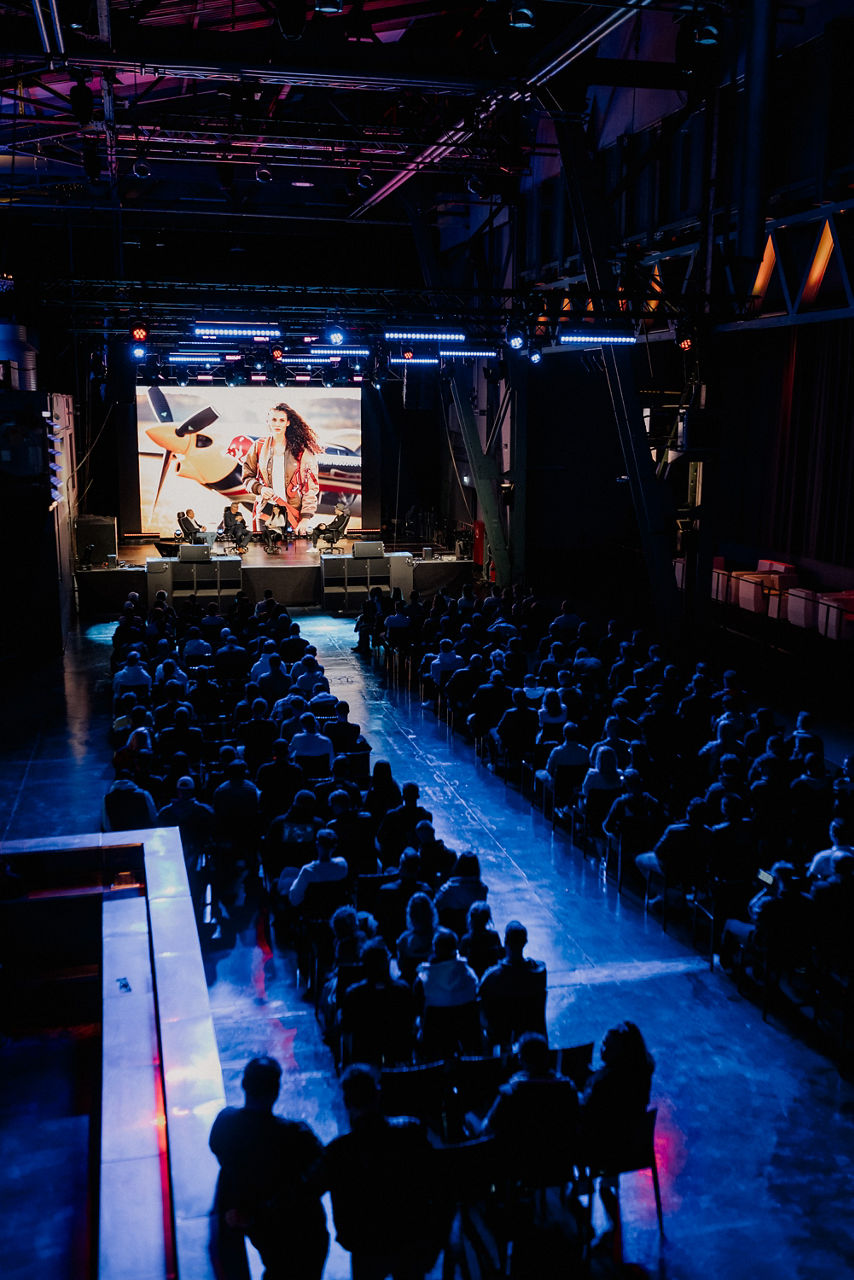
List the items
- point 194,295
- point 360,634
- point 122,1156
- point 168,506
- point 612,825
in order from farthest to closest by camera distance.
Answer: point 168,506, point 360,634, point 194,295, point 612,825, point 122,1156

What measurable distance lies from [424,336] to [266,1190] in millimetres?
13212

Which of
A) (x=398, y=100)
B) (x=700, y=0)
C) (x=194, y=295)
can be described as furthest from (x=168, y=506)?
(x=700, y=0)

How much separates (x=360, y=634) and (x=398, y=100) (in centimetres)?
830

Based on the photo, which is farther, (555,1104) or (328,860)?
(328,860)

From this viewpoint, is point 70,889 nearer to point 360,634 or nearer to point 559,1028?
point 559,1028

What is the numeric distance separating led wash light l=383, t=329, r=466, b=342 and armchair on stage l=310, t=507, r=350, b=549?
33.8 ft

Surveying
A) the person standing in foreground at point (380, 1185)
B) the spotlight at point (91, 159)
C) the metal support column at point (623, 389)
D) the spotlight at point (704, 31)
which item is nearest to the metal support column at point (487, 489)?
the metal support column at point (623, 389)

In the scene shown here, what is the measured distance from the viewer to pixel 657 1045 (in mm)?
6652

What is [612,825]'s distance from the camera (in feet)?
28.8

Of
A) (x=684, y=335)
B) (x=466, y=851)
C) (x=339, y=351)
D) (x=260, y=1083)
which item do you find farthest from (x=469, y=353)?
(x=260, y=1083)

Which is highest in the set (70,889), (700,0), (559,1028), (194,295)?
(700,0)

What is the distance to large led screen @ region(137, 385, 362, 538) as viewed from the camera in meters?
26.1

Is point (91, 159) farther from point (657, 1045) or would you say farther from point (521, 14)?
point (657, 1045)

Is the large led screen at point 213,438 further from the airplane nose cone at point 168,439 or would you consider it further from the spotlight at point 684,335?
the spotlight at point 684,335
